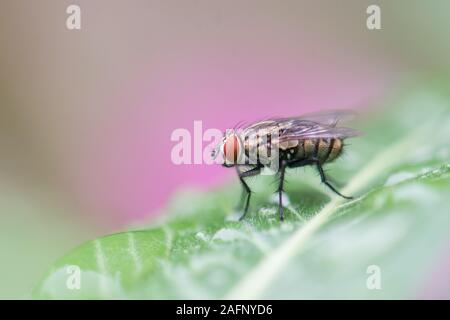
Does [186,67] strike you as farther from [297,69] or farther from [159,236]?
[159,236]

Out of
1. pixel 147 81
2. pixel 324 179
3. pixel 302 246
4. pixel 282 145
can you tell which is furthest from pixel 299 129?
pixel 147 81

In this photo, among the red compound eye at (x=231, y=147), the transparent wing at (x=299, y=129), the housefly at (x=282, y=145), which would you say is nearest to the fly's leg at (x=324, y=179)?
the housefly at (x=282, y=145)

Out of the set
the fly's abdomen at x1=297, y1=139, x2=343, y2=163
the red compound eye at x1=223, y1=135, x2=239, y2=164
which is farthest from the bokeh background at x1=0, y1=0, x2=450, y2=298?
the red compound eye at x1=223, y1=135, x2=239, y2=164

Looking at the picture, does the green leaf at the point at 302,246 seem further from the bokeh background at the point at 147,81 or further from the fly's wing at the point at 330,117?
the bokeh background at the point at 147,81

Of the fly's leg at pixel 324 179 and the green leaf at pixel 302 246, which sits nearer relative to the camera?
the green leaf at pixel 302 246

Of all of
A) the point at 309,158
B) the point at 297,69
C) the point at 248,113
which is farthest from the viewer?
the point at 297,69
